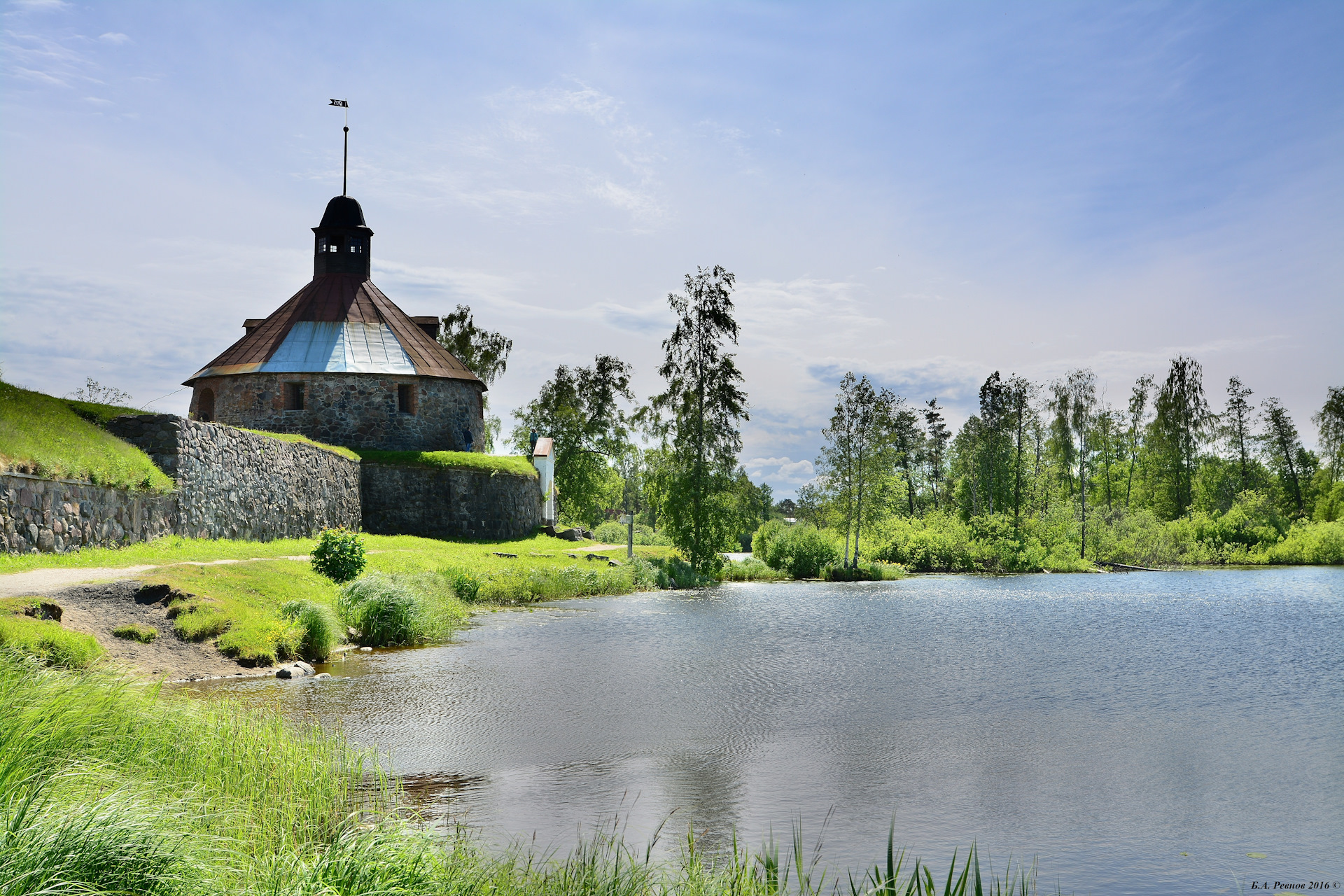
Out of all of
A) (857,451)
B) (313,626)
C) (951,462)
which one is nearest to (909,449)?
(951,462)

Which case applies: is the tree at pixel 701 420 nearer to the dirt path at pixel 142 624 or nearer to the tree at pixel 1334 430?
the dirt path at pixel 142 624

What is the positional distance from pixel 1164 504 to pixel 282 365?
5370 cm

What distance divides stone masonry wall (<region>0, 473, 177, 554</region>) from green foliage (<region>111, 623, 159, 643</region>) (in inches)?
164

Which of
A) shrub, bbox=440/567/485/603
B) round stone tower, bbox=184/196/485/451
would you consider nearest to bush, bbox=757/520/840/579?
round stone tower, bbox=184/196/485/451

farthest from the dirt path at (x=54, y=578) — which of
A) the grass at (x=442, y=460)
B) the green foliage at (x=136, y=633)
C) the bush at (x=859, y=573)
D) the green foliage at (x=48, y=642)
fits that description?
the bush at (x=859, y=573)

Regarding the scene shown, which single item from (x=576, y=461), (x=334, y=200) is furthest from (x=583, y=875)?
(x=576, y=461)

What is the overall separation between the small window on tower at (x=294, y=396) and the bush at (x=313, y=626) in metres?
24.2

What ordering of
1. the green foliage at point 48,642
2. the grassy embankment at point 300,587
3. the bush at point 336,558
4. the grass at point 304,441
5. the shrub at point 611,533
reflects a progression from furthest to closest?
the shrub at point 611,533, the grass at point 304,441, the bush at point 336,558, the grassy embankment at point 300,587, the green foliage at point 48,642

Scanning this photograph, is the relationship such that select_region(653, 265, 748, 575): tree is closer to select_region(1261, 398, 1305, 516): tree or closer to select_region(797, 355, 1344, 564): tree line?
select_region(797, 355, 1344, 564): tree line

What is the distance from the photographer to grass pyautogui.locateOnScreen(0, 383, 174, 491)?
51.2 feet

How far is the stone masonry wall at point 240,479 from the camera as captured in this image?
2045 centimetres

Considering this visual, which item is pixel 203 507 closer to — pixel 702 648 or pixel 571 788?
pixel 702 648

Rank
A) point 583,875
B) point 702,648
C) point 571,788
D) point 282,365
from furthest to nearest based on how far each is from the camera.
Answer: point 282,365 → point 702,648 → point 571,788 → point 583,875

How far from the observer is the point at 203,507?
21.6 metres
